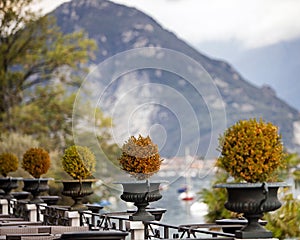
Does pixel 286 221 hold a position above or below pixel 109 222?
below

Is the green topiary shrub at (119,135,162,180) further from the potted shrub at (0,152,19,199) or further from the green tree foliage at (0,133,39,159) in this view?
the green tree foliage at (0,133,39,159)

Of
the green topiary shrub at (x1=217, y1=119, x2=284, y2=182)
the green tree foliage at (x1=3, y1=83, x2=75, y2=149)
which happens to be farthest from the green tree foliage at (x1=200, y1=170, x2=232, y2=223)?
the green topiary shrub at (x1=217, y1=119, x2=284, y2=182)

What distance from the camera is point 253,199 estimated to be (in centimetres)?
551

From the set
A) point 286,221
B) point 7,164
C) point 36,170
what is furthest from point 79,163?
point 286,221

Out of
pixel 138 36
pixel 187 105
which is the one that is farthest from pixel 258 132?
pixel 138 36

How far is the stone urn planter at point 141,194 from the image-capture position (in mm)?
7965

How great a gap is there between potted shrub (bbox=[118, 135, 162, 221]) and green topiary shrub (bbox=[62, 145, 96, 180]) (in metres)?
2.37

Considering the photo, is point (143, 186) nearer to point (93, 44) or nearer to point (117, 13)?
point (93, 44)

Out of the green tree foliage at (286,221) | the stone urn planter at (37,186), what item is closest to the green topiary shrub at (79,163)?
the stone urn planter at (37,186)

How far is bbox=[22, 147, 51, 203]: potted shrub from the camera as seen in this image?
13.0 m

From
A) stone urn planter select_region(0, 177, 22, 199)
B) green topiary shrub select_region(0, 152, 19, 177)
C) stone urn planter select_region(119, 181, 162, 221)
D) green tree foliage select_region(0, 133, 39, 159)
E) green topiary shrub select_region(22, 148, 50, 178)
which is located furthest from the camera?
green tree foliage select_region(0, 133, 39, 159)

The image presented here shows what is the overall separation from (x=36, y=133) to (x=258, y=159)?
29750mm

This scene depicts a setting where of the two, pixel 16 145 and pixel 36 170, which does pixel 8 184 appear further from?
pixel 16 145

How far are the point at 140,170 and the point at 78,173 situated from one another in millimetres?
2787
